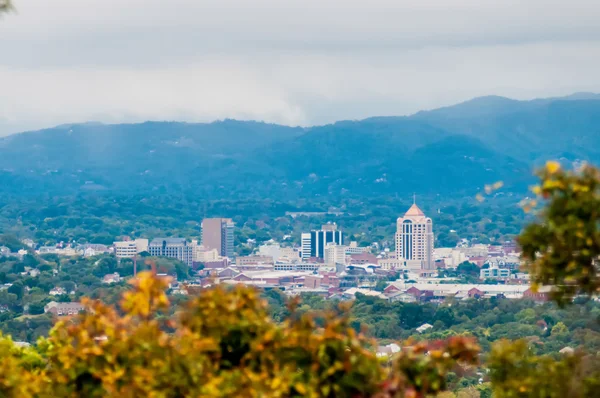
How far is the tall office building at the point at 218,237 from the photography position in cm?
12619

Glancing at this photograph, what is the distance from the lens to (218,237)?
128 meters

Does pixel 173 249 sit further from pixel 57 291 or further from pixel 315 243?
pixel 57 291

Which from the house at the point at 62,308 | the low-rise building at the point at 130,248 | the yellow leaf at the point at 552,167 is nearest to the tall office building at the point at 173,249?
the low-rise building at the point at 130,248

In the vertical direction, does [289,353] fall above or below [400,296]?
below

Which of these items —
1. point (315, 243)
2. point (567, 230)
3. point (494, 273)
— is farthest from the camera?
point (315, 243)

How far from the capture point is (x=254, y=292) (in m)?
6.87

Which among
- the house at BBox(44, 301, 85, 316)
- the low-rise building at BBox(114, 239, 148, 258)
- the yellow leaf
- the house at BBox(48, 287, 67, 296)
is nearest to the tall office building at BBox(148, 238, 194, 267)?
the low-rise building at BBox(114, 239, 148, 258)

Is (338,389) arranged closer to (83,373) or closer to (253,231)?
(83,373)

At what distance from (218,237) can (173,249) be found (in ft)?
44.6

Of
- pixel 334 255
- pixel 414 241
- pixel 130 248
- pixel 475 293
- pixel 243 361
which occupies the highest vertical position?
pixel 414 241

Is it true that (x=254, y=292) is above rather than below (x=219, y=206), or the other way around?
below

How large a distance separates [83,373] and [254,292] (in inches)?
38.1

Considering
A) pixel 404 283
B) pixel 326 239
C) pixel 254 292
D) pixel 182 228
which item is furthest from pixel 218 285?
pixel 182 228

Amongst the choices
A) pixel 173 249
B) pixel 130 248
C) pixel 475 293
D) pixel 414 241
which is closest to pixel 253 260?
pixel 173 249
